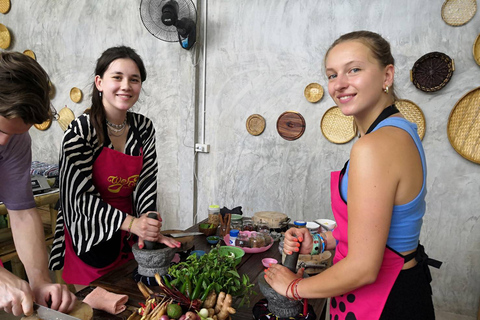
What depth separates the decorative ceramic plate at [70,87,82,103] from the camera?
4354 millimetres

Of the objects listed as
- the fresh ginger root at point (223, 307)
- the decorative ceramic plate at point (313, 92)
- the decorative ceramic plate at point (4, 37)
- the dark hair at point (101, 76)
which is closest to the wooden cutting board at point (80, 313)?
the fresh ginger root at point (223, 307)

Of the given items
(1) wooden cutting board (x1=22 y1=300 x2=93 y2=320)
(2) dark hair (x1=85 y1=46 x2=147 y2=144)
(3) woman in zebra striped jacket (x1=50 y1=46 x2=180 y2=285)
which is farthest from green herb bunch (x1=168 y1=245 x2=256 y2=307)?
(2) dark hair (x1=85 y1=46 x2=147 y2=144)

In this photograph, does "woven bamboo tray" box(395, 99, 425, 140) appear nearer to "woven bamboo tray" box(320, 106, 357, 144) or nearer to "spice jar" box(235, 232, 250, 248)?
"woven bamboo tray" box(320, 106, 357, 144)

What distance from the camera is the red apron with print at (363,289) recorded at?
100 cm

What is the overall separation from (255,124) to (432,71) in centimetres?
174

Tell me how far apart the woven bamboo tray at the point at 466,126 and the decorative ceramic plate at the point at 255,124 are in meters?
1.75

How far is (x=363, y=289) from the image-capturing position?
3.42ft

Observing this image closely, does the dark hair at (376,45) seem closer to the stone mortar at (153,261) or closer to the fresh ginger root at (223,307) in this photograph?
the fresh ginger root at (223,307)

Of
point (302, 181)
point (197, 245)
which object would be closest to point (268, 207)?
point (302, 181)

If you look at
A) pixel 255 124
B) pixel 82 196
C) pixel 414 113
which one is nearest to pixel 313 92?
pixel 255 124

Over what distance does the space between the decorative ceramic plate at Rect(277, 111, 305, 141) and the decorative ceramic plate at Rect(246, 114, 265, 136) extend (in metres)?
0.19

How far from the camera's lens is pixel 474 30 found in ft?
8.68

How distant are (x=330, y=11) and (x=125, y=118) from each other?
2.31 meters

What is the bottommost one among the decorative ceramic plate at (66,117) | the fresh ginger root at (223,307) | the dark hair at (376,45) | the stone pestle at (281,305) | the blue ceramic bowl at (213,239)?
the blue ceramic bowl at (213,239)
